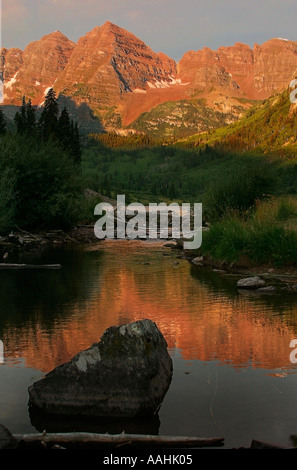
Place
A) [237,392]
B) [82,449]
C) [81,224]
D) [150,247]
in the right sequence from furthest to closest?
[81,224]
[150,247]
[237,392]
[82,449]

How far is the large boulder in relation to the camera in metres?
10.9

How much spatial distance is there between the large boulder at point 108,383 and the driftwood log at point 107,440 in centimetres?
153

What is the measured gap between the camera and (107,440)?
9.23 meters

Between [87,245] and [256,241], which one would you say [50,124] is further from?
[256,241]

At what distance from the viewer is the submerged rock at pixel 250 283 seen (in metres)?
25.7

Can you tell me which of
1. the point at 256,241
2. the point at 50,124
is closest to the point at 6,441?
the point at 256,241

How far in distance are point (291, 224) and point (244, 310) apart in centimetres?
1235

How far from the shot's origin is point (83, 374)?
11.2 m

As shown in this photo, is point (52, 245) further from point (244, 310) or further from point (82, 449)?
point (82, 449)

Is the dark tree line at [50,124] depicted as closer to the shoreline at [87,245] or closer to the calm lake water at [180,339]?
the shoreline at [87,245]

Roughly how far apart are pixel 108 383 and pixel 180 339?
5.72 m

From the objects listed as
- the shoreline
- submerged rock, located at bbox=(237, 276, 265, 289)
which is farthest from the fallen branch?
submerged rock, located at bbox=(237, 276, 265, 289)

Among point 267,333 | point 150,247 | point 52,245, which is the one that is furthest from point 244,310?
point 52,245

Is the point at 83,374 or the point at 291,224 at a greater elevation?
the point at 291,224
